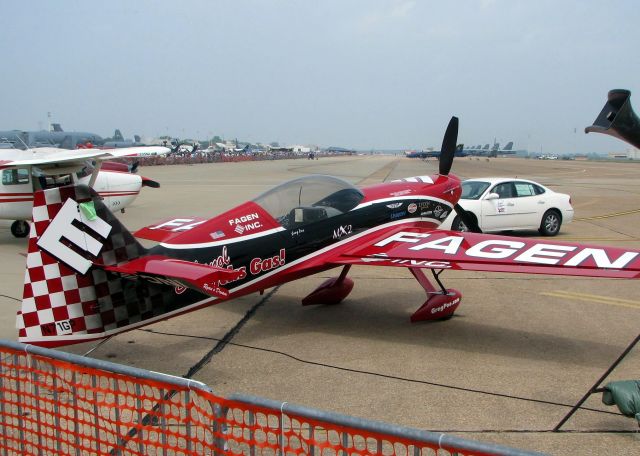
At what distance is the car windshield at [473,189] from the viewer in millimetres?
13438

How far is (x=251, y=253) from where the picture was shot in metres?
6.48

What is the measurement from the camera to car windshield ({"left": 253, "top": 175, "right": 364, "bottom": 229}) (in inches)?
276

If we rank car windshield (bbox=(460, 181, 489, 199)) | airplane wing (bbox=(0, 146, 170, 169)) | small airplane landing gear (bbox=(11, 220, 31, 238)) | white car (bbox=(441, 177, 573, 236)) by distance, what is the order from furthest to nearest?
small airplane landing gear (bbox=(11, 220, 31, 238)) → car windshield (bbox=(460, 181, 489, 199)) → white car (bbox=(441, 177, 573, 236)) → airplane wing (bbox=(0, 146, 170, 169))

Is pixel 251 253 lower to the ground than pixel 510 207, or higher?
higher

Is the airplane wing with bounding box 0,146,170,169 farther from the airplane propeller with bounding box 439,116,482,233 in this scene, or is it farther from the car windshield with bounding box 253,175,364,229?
the airplane propeller with bounding box 439,116,482,233

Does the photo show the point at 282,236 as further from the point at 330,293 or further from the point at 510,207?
the point at 510,207

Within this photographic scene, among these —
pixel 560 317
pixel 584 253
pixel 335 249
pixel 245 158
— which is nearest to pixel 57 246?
pixel 335 249

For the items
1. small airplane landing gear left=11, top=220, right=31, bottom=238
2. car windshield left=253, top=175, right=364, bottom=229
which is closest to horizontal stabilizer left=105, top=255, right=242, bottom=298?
car windshield left=253, top=175, right=364, bottom=229

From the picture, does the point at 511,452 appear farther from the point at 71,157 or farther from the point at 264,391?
the point at 71,157

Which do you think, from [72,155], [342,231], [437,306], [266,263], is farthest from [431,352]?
[72,155]

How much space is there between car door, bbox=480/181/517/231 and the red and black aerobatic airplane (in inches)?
176

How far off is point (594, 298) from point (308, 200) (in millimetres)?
4718

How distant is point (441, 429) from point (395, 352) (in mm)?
1842

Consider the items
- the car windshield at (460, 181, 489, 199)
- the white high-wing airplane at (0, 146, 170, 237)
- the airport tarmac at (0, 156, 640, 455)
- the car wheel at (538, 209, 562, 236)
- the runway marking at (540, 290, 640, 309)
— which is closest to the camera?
the airport tarmac at (0, 156, 640, 455)
